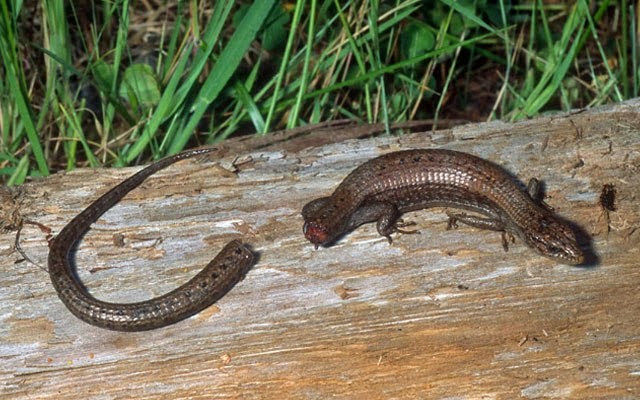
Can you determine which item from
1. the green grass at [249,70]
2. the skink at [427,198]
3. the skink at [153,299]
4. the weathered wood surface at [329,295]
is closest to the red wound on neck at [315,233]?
the skink at [427,198]

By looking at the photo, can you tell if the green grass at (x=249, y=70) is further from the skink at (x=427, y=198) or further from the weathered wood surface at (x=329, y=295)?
the skink at (x=427, y=198)

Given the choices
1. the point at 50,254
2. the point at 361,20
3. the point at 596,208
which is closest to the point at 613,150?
the point at 596,208

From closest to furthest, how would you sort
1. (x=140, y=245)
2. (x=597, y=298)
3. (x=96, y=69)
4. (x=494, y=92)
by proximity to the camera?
(x=597, y=298) < (x=140, y=245) < (x=96, y=69) < (x=494, y=92)

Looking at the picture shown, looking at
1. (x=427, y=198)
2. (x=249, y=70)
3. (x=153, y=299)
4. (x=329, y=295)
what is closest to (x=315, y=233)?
(x=329, y=295)

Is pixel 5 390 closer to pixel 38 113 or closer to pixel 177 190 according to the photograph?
pixel 177 190

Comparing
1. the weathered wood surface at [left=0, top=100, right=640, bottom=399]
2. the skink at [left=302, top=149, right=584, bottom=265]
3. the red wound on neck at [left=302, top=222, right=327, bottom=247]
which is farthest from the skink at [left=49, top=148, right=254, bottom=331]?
the skink at [left=302, top=149, right=584, bottom=265]

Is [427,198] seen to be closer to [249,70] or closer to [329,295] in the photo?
[329,295]

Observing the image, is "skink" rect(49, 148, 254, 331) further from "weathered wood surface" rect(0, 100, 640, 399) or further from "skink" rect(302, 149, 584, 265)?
"skink" rect(302, 149, 584, 265)
